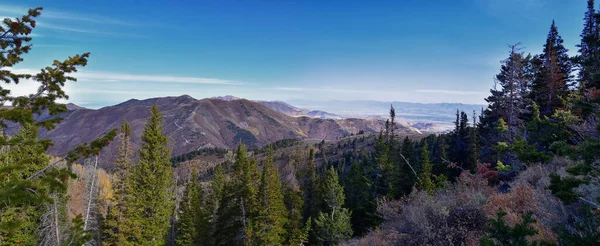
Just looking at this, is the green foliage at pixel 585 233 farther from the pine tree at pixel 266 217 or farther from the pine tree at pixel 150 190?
the pine tree at pixel 150 190

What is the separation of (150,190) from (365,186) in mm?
26199

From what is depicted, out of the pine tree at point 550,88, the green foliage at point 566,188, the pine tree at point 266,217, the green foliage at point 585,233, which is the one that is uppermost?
the pine tree at point 550,88

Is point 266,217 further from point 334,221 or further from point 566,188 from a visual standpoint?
point 566,188

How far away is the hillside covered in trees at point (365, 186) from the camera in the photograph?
612cm

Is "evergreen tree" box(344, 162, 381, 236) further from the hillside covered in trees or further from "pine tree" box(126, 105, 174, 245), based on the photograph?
"pine tree" box(126, 105, 174, 245)

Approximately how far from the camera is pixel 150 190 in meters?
21.0

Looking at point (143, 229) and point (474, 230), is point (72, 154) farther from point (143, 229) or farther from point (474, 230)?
point (143, 229)

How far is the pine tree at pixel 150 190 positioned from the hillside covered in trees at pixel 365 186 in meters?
0.09

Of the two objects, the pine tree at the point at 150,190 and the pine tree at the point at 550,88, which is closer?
the pine tree at the point at 150,190

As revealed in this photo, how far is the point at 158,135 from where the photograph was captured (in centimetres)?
2212

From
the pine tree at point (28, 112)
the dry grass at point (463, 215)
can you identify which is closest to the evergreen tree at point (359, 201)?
the dry grass at point (463, 215)

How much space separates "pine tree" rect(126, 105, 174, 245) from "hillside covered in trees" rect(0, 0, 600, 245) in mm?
85

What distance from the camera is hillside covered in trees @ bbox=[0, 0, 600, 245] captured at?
6.12 m

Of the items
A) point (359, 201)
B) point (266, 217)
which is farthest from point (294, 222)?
point (359, 201)
